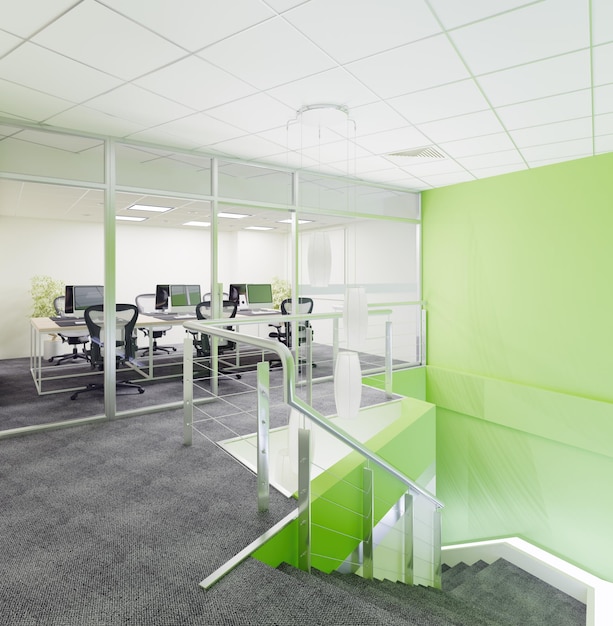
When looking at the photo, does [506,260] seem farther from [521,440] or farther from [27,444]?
[27,444]

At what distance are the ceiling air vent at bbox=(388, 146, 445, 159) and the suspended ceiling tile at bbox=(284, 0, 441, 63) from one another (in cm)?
189

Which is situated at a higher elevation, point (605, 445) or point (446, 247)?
point (446, 247)

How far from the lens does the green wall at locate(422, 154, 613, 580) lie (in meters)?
4.34

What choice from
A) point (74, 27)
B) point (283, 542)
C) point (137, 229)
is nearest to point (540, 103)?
point (74, 27)

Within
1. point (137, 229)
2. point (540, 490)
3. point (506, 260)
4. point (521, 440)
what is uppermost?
point (137, 229)

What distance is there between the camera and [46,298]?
675 cm

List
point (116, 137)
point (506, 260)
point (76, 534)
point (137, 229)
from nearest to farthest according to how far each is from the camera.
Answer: point (76, 534), point (116, 137), point (506, 260), point (137, 229)

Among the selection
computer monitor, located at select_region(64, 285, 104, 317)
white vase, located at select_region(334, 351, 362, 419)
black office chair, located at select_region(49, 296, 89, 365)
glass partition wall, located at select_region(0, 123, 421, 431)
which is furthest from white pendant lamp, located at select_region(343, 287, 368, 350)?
black office chair, located at select_region(49, 296, 89, 365)

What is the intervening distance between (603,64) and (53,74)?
2.97 meters

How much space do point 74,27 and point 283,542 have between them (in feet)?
8.18

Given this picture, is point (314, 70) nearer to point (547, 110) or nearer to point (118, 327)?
point (547, 110)

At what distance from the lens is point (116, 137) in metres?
3.62

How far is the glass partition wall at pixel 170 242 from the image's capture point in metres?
3.60

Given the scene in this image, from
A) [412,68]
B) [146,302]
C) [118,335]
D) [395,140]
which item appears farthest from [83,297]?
[412,68]
